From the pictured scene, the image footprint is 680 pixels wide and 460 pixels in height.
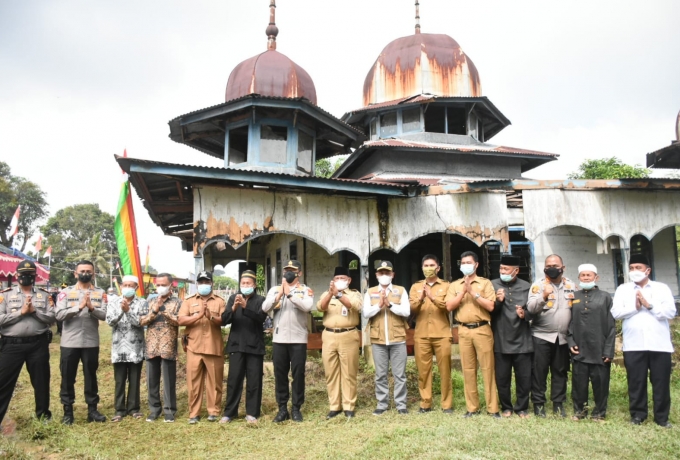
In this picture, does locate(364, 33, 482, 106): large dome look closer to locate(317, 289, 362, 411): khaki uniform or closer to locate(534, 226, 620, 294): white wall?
locate(534, 226, 620, 294): white wall

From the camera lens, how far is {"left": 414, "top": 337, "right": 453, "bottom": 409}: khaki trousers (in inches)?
234

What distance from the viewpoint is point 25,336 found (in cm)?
571

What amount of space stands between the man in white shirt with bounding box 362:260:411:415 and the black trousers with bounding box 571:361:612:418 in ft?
6.39

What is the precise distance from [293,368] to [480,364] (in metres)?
2.22

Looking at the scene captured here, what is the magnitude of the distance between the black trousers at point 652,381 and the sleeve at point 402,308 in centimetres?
248

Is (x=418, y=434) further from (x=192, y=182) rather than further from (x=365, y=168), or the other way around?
(x=365, y=168)

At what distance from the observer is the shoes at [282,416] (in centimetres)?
584

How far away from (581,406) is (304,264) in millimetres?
7400

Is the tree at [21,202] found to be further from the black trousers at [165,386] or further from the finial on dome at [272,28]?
the black trousers at [165,386]

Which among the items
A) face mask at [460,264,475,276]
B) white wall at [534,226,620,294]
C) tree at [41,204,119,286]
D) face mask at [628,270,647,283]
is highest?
tree at [41,204,119,286]

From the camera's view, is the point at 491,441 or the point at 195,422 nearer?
the point at 491,441

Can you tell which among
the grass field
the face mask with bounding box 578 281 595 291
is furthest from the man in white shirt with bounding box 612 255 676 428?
the face mask with bounding box 578 281 595 291

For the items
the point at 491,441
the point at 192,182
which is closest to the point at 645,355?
the point at 491,441

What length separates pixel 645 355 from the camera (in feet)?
17.8
